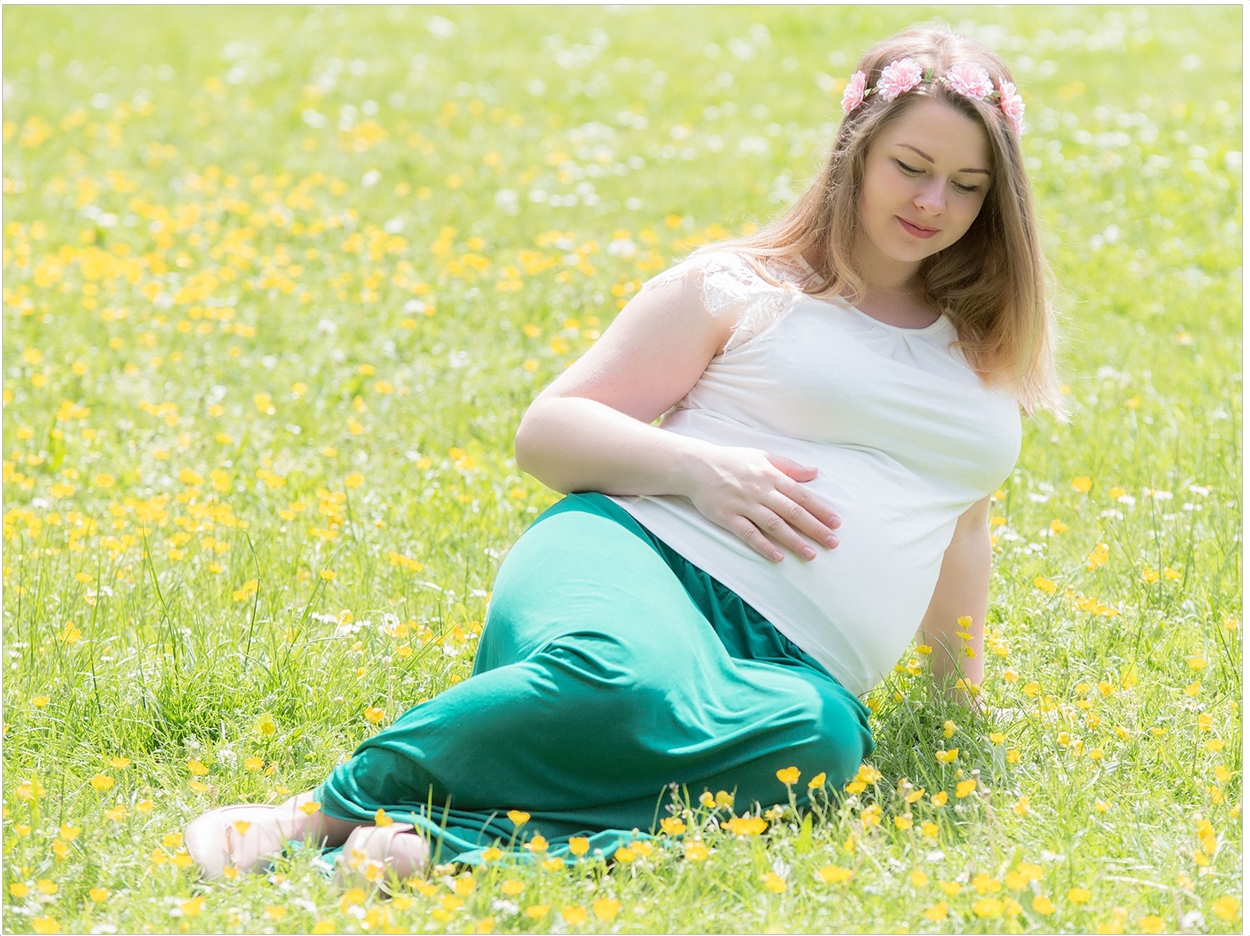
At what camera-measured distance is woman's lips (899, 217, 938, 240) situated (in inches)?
109

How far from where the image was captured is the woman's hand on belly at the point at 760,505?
98.3 inches

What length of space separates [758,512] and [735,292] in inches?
19.2

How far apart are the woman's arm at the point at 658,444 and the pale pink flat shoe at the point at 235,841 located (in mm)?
816

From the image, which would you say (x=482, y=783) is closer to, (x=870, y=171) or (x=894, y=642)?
(x=894, y=642)

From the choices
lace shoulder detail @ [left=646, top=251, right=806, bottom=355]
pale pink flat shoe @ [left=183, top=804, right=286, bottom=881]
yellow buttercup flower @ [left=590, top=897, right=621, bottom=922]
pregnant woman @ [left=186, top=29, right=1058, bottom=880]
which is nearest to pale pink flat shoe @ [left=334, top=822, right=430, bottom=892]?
pregnant woman @ [left=186, top=29, right=1058, bottom=880]

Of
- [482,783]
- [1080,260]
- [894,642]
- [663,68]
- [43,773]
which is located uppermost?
[663,68]

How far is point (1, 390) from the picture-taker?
4555 mm

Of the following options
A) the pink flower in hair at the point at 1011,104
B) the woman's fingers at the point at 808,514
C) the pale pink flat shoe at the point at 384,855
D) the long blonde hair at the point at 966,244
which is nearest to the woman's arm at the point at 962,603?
the long blonde hair at the point at 966,244

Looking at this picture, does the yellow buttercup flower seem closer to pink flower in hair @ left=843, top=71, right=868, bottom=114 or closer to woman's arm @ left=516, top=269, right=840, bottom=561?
woman's arm @ left=516, top=269, right=840, bottom=561

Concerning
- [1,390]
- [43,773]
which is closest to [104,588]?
[43,773]

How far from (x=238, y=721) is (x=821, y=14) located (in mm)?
8388

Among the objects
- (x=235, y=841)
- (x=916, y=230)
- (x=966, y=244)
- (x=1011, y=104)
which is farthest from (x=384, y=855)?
(x=1011, y=104)

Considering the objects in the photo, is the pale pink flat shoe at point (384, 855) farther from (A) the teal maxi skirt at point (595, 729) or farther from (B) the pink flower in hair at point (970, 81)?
(B) the pink flower in hair at point (970, 81)

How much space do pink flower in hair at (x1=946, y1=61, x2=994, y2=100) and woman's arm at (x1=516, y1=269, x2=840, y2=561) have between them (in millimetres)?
625
